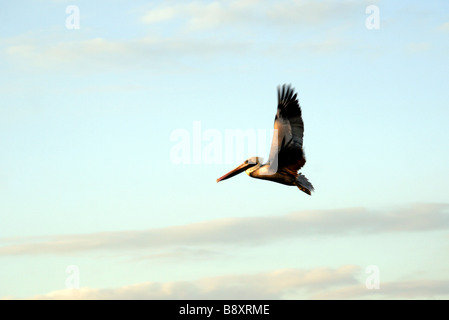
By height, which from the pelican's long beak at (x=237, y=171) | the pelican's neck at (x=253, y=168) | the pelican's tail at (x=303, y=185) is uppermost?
the pelican's long beak at (x=237, y=171)

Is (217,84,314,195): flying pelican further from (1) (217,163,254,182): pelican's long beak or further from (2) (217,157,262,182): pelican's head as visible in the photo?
(1) (217,163,254,182): pelican's long beak

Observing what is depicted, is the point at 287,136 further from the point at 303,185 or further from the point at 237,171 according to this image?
the point at 237,171

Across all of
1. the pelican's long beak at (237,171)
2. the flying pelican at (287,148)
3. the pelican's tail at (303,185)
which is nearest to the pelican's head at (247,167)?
the pelican's long beak at (237,171)

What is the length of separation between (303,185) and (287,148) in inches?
67.1

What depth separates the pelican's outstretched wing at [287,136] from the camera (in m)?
27.3

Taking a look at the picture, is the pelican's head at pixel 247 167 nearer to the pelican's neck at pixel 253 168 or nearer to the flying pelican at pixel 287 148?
the pelican's neck at pixel 253 168

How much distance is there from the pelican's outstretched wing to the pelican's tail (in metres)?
0.37

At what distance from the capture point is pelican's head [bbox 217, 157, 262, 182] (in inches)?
1151

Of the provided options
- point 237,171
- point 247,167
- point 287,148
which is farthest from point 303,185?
point 237,171

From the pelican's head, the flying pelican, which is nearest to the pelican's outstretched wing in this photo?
the flying pelican
